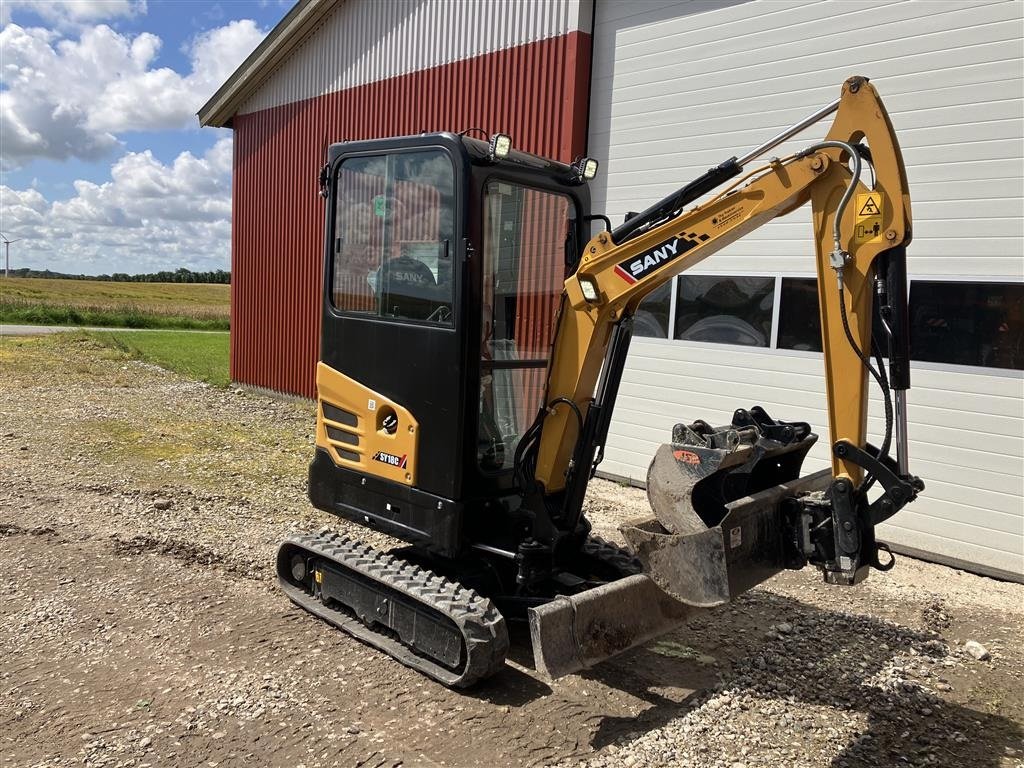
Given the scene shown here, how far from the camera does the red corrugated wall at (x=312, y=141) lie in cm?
971

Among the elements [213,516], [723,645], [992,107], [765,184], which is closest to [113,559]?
[213,516]

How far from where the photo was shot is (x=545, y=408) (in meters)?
4.71

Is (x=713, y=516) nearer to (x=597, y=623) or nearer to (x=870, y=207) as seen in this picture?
(x=597, y=623)

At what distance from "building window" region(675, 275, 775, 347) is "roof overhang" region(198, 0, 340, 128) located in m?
7.96

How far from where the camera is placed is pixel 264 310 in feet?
48.1

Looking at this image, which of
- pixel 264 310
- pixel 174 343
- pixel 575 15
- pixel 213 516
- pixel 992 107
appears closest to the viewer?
pixel 992 107

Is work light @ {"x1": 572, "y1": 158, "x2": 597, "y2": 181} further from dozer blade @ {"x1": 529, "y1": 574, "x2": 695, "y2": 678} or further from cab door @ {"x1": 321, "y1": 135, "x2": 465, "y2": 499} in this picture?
dozer blade @ {"x1": 529, "y1": 574, "x2": 695, "y2": 678}

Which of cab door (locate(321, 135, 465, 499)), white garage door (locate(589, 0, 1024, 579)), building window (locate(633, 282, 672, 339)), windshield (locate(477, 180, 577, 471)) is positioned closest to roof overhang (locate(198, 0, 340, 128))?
white garage door (locate(589, 0, 1024, 579))

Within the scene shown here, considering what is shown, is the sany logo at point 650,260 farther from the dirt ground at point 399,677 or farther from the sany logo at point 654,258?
the dirt ground at point 399,677

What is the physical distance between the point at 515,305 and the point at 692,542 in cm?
180

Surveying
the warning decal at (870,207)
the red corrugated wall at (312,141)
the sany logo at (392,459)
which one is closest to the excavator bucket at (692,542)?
the warning decal at (870,207)

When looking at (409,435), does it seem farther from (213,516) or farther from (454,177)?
(213,516)

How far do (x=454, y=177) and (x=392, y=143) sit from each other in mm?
602

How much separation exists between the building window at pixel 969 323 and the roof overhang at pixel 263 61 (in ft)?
32.9
